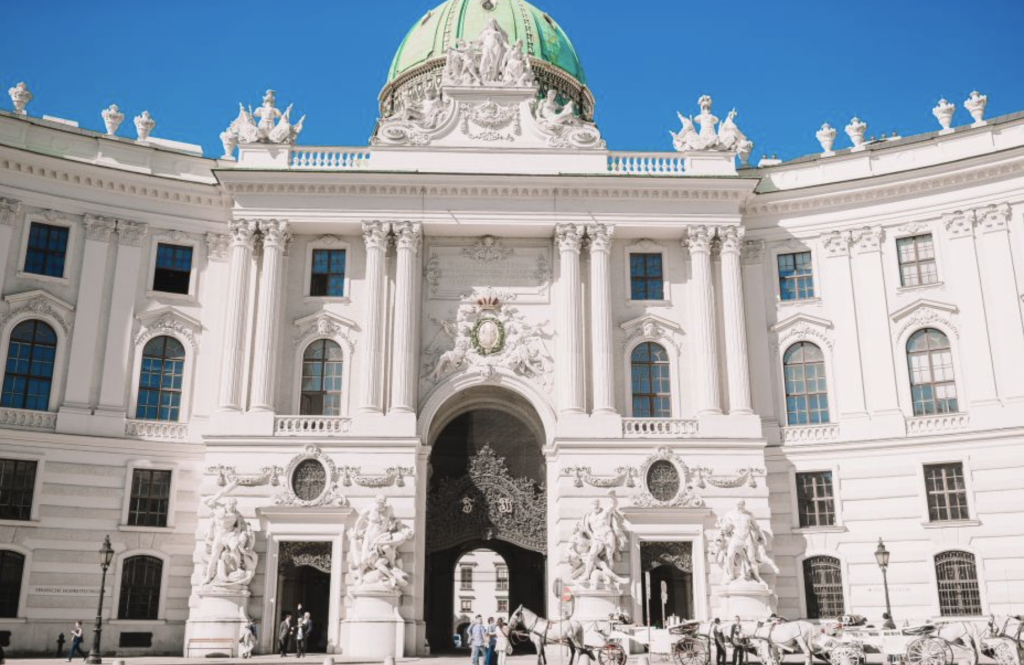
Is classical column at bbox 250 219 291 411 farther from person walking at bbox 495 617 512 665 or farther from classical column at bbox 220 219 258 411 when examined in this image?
person walking at bbox 495 617 512 665

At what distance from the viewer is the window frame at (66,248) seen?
121ft

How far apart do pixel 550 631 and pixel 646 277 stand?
17.4 metres

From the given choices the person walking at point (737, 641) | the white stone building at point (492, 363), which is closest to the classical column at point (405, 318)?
the white stone building at point (492, 363)

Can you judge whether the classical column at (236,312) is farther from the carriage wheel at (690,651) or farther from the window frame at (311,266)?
the carriage wheel at (690,651)

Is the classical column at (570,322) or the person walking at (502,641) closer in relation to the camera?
the person walking at (502,641)

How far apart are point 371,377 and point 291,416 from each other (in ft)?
10.5

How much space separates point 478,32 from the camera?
163 feet

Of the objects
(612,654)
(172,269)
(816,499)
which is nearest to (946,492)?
(816,499)

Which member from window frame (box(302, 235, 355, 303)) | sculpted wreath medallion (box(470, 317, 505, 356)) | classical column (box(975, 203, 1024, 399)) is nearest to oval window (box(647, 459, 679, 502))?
sculpted wreath medallion (box(470, 317, 505, 356))

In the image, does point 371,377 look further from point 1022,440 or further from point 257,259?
point 1022,440

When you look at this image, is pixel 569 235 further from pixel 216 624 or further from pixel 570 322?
pixel 216 624

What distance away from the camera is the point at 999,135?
3803cm

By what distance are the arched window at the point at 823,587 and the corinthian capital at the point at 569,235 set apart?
14529 mm

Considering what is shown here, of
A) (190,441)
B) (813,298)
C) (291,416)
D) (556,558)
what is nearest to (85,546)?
(190,441)
